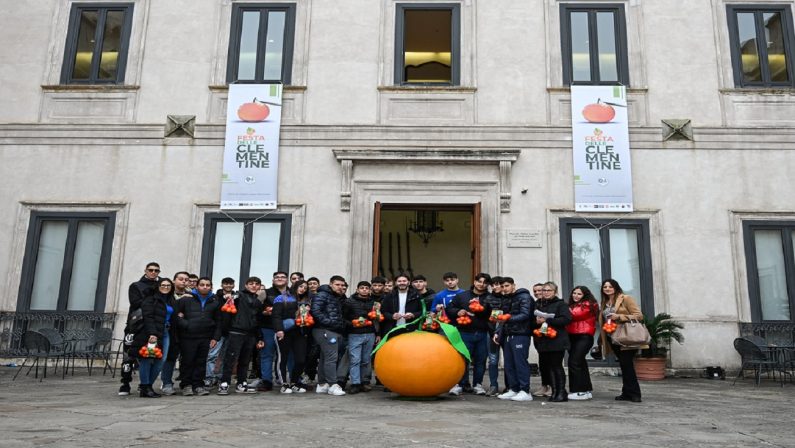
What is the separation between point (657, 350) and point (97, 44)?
13227mm

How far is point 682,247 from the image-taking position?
13.0 meters

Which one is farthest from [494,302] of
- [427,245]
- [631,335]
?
[427,245]

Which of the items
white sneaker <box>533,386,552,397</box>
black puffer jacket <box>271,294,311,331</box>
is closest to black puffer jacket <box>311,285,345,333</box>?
black puffer jacket <box>271,294,311,331</box>

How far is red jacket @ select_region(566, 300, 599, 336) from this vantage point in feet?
29.1

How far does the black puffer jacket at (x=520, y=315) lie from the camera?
29.4 ft

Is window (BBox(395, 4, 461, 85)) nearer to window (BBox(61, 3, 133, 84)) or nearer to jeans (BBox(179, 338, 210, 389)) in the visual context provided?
window (BBox(61, 3, 133, 84))

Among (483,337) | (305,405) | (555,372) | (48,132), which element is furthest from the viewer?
(48,132)

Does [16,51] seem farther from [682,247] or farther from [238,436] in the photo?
[682,247]

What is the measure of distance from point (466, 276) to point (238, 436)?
14519mm

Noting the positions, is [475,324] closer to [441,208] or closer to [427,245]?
[441,208]

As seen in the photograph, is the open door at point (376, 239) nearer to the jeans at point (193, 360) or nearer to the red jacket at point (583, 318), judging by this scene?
the jeans at point (193, 360)

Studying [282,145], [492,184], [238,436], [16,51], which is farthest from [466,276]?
[238,436]

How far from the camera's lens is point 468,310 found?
9.18 m

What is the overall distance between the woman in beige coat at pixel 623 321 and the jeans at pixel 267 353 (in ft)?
15.7
